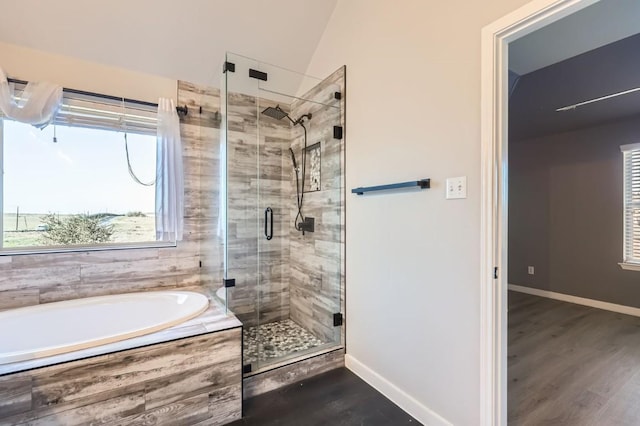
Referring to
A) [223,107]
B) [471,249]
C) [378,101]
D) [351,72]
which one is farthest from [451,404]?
[223,107]

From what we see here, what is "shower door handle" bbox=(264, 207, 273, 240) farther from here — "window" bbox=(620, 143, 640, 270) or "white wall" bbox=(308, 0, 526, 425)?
"window" bbox=(620, 143, 640, 270)

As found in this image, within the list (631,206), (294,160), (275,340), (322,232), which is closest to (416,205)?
(322,232)

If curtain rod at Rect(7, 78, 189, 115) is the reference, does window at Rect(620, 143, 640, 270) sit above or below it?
below

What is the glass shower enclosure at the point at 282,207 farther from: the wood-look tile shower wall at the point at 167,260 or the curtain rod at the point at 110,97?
the curtain rod at the point at 110,97

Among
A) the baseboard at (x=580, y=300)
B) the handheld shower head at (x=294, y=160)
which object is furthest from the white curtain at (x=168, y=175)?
the baseboard at (x=580, y=300)

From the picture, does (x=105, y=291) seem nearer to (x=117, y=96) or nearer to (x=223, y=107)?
(x=117, y=96)

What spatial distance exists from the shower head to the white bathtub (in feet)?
5.58

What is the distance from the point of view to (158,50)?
8.11ft

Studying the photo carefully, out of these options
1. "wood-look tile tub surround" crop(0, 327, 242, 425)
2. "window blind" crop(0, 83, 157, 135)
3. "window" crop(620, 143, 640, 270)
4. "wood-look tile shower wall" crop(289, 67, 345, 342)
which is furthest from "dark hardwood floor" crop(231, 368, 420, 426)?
"window" crop(620, 143, 640, 270)

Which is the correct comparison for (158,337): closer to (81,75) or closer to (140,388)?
(140,388)

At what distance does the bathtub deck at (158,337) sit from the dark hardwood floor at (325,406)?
565mm

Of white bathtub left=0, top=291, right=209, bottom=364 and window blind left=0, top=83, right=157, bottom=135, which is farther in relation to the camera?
window blind left=0, top=83, right=157, bottom=135

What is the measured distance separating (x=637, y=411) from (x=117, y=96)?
431cm

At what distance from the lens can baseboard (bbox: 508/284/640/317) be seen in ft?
11.8
